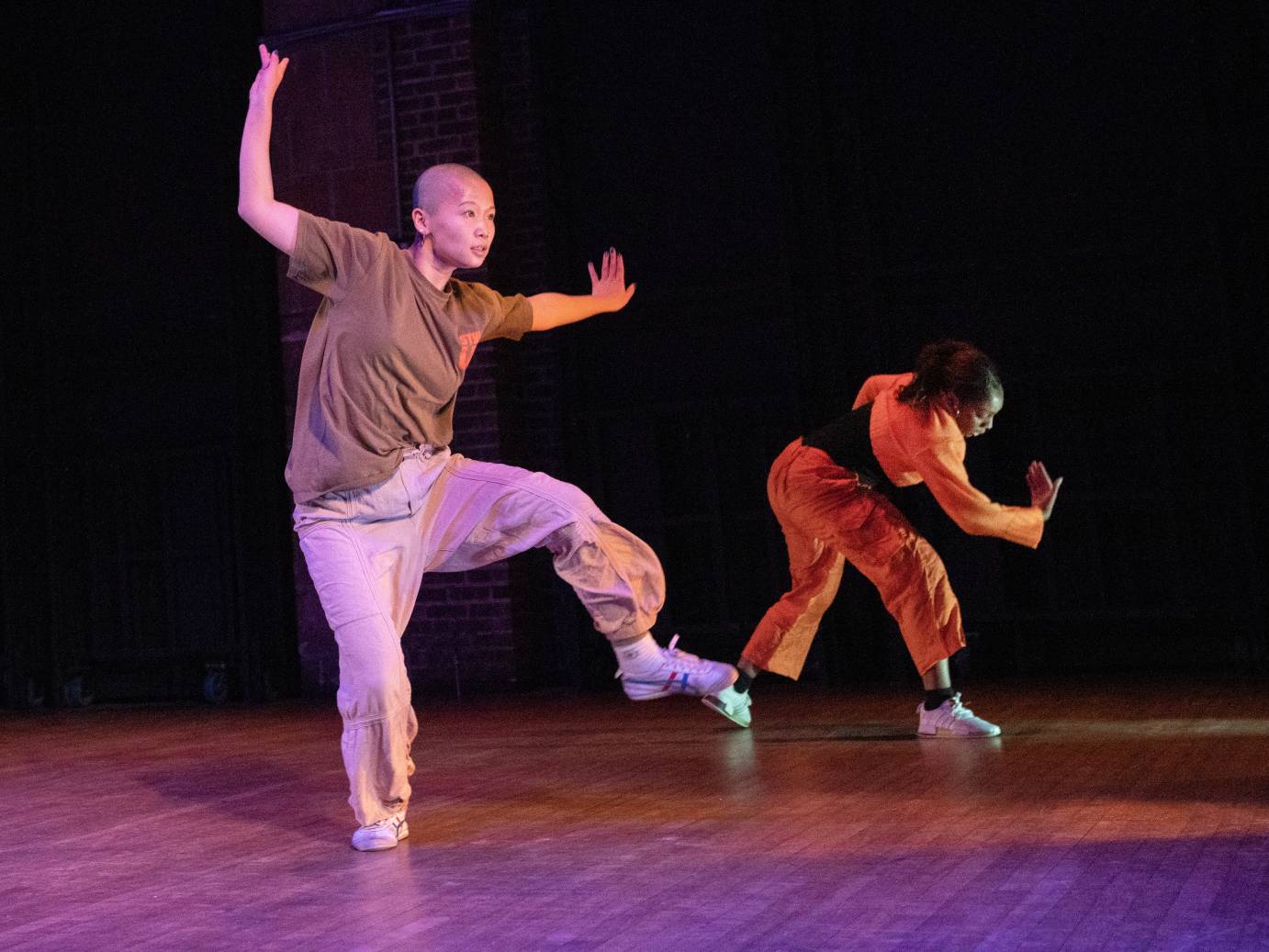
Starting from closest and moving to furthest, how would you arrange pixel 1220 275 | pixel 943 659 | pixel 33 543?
pixel 943 659 < pixel 1220 275 < pixel 33 543

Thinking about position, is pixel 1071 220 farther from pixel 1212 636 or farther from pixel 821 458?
pixel 821 458

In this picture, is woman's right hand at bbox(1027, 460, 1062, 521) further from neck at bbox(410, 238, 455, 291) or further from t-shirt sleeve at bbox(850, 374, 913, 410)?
neck at bbox(410, 238, 455, 291)

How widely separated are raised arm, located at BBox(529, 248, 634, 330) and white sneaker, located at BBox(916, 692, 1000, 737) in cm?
210

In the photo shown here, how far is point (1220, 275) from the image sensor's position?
7.43 m

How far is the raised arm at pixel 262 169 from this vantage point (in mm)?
3602

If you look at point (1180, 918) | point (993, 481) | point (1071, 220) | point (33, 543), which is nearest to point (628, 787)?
point (1180, 918)

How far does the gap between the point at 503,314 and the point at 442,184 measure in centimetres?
43

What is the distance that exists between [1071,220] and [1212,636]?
2.19m

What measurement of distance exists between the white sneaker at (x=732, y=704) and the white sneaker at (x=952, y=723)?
2.55 feet

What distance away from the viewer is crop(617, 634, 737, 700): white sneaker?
12.7ft

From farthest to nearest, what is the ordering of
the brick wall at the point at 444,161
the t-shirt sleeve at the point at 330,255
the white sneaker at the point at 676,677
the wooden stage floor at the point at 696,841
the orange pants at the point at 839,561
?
the brick wall at the point at 444,161, the orange pants at the point at 839,561, the white sneaker at the point at 676,677, the t-shirt sleeve at the point at 330,255, the wooden stage floor at the point at 696,841

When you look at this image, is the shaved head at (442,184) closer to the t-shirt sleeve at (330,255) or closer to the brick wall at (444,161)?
the t-shirt sleeve at (330,255)

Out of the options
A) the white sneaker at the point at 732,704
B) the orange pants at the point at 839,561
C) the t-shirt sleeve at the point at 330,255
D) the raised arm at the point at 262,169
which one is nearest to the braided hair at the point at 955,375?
the orange pants at the point at 839,561

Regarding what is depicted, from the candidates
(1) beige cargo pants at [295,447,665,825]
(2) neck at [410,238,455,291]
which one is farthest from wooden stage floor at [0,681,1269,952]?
(2) neck at [410,238,455,291]
